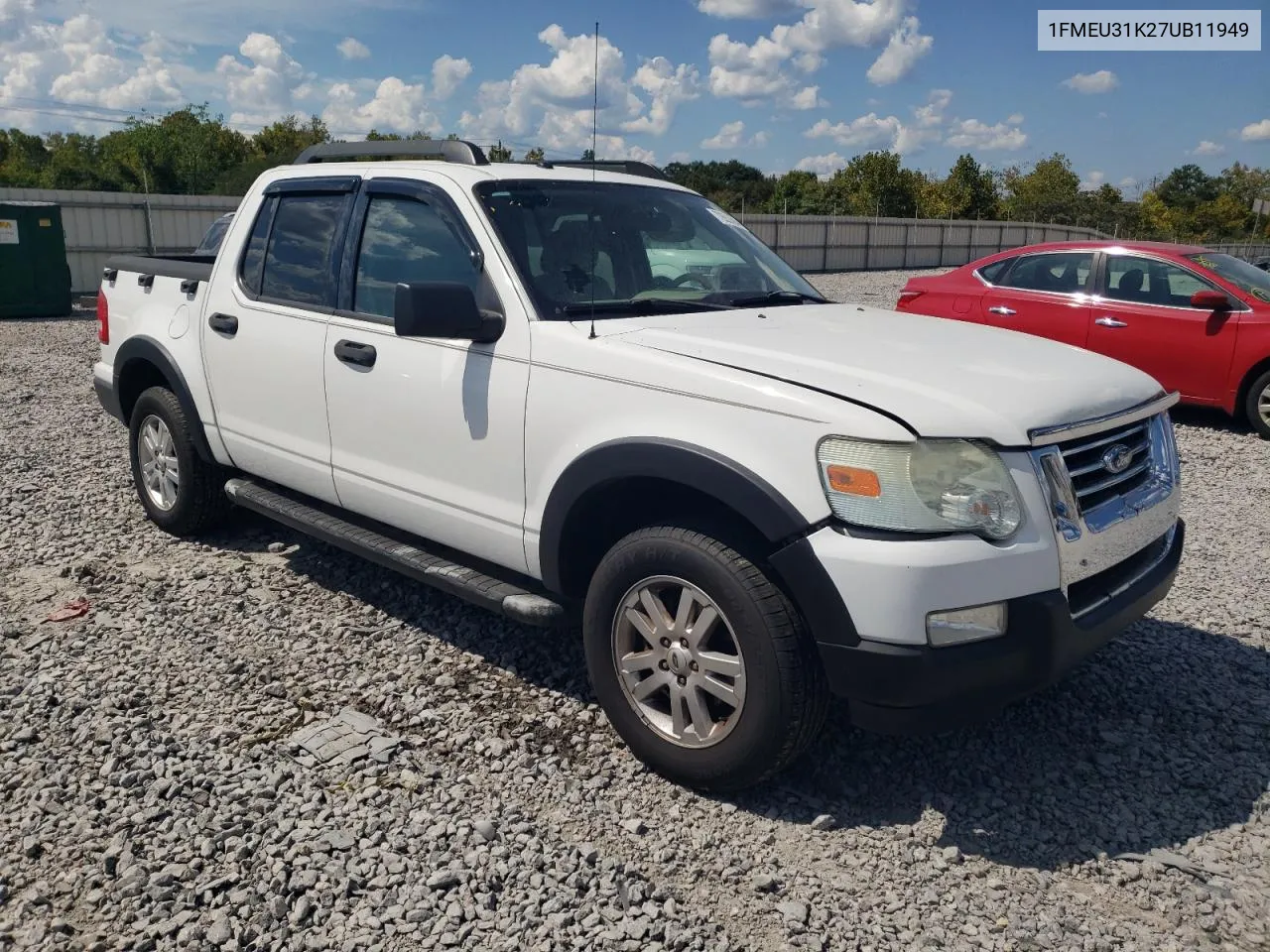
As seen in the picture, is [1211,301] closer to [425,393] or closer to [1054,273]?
[1054,273]

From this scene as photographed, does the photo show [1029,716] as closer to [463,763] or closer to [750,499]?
[750,499]

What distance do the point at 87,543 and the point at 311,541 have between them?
1186 mm

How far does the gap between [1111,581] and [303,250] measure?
354 cm

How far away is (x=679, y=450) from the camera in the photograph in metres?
3.11

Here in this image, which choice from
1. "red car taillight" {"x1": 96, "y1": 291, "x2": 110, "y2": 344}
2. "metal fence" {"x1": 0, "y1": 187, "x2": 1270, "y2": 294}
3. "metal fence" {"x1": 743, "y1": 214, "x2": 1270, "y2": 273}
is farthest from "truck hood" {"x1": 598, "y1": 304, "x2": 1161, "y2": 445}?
"metal fence" {"x1": 743, "y1": 214, "x2": 1270, "y2": 273}

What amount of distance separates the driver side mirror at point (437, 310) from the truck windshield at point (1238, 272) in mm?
7934

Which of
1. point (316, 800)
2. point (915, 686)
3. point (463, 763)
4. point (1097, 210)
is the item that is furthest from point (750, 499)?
point (1097, 210)

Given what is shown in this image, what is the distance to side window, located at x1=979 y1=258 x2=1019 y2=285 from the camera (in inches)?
403

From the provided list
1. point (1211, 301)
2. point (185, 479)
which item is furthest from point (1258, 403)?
point (185, 479)

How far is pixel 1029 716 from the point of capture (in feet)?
12.7

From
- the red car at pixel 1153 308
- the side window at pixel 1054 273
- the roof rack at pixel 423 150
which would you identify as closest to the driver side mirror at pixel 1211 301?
the red car at pixel 1153 308

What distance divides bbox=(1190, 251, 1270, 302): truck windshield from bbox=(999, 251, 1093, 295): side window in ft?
2.95

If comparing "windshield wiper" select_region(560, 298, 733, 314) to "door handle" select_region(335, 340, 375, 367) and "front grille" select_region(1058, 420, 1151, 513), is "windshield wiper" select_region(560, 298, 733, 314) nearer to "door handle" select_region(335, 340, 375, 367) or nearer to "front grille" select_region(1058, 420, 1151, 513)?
"door handle" select_region(335, 340, 375, 367)

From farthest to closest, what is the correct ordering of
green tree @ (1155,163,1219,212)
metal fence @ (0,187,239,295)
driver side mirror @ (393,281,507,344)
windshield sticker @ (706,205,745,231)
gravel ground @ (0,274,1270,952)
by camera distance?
green tree @ (1155,163,1219,212), metal fence @ (0,187,239,295), windshield sticker @ (706,205,745,231), driver side mirror @ (393,281,507,344), gravel ground @ (0,274,1270,952)
